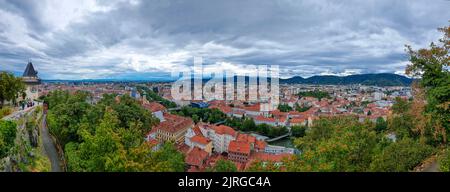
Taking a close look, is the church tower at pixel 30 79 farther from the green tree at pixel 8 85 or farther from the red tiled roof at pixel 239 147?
the red tiled roof at pixel 239 147

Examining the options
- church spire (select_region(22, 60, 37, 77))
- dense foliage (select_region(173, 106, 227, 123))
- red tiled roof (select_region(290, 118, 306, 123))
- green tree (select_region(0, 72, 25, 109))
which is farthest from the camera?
red tiled roof (select_region(290, 118, 306, 123))

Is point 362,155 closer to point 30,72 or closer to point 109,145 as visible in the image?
point 109,145

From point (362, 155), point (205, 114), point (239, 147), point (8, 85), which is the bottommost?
point (239, 147)

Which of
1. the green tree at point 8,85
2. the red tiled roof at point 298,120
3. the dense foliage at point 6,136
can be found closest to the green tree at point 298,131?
the red tiled roof at point 298,120

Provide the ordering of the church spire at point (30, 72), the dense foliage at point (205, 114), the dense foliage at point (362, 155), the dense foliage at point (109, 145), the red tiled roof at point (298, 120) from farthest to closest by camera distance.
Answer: the red tiled roof at point (298, 120)
the dense foliage at point (205, 114)
the church spire at point (30, 72)
the dense foliage at point (362, 155)
the dense foliage at point (109, 145)

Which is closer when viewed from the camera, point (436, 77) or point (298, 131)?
point (436, 77)

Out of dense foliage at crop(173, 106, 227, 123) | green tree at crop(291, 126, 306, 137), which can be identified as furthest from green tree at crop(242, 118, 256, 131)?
green tree at crop(291, 126, 306, 137)

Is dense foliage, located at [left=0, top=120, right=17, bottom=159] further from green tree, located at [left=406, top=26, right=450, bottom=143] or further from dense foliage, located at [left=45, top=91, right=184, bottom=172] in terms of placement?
green tree, located at [left=406, top=26, right=450, bottom=143]

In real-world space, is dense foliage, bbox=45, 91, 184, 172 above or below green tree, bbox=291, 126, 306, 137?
above

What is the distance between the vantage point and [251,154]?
1238 centimetres

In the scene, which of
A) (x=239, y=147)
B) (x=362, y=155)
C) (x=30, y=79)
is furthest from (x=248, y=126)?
(x=362, y=155)
